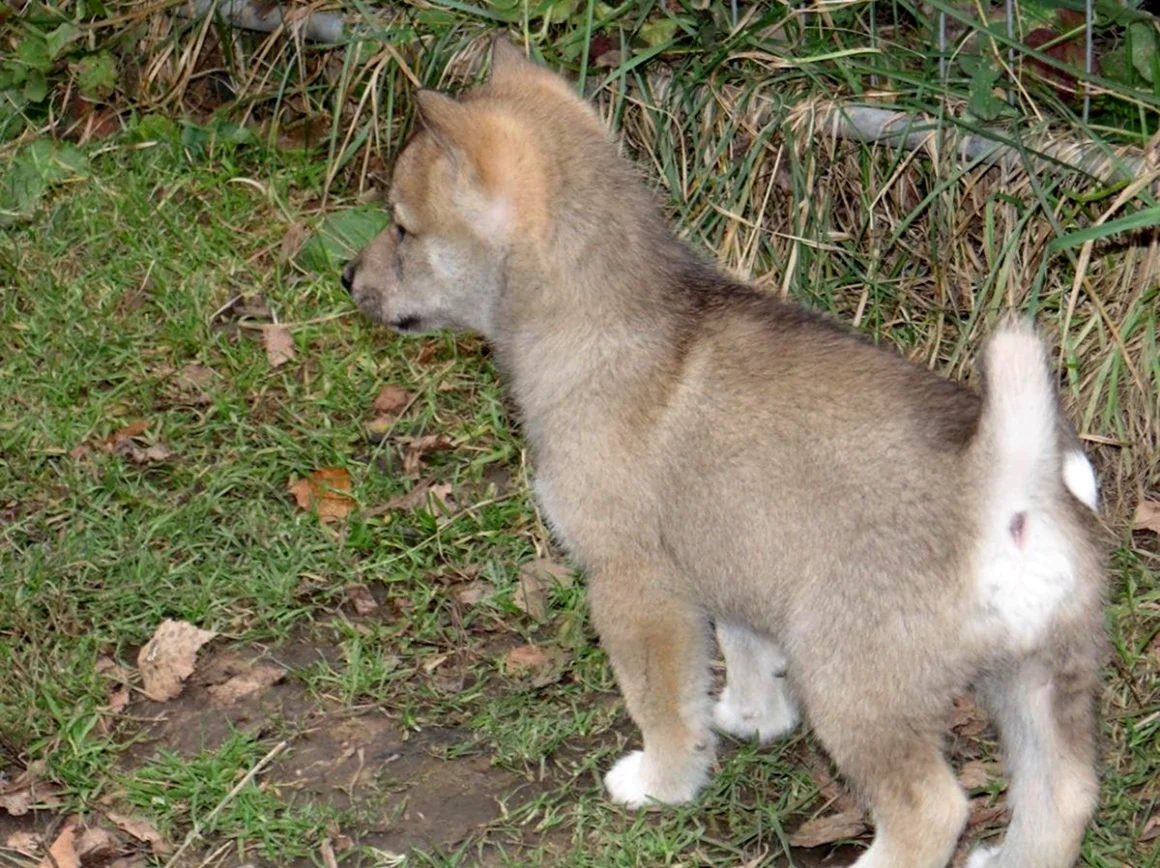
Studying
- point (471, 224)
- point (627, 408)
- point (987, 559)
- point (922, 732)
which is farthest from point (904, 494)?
point (471, 224)

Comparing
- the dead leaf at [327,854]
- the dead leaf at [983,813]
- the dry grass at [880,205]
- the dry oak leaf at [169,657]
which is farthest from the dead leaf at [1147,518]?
the dry oak leaf at [169,657]

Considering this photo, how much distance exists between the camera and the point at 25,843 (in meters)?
4.00

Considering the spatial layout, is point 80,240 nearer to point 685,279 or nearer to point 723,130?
point 723,130

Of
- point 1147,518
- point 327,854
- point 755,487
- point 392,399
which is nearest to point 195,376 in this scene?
point 392,399

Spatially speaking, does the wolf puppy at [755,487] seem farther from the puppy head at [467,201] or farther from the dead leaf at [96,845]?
the dead leaf at [96,845]

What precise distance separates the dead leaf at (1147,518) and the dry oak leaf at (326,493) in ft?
7.20

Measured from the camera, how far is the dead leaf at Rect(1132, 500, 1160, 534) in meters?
4.77

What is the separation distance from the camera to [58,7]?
265 inches

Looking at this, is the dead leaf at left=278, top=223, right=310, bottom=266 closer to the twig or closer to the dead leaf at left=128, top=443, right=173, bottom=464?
the dead leaf at left=128, top=443, right=173, bottom=464

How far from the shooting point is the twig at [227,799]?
3.97 metres

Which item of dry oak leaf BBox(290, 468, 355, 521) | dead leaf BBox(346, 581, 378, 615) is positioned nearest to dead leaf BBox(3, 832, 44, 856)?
dead leaf BBox(346, 581, 378, 615)

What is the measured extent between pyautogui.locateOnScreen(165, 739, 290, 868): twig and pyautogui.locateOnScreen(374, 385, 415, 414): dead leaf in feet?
4.70

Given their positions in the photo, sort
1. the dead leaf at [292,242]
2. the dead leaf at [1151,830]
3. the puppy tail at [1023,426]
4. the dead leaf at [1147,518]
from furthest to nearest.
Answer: the dead leaf at [292,242]
the dead leaf at [1147,518]
the dead leaf at [1151,830]
the puppy tail at [1023,426]

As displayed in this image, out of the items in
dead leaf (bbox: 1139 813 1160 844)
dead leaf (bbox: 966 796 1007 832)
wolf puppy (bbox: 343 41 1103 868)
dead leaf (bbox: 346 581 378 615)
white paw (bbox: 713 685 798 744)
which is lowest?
dead leaf (bbox: 346 581 378 615)
